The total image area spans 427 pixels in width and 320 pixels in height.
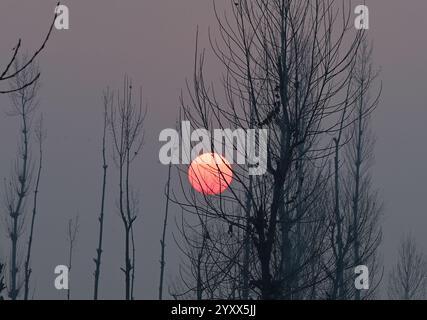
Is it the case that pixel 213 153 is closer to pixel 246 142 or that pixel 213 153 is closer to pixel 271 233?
pixel 246 142

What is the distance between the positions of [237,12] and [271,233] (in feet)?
7.48

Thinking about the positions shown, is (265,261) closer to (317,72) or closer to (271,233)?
(271,233)

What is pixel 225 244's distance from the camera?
9711 mm

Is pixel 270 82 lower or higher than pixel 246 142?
higher

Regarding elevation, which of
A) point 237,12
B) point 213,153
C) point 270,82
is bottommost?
point 213,153
